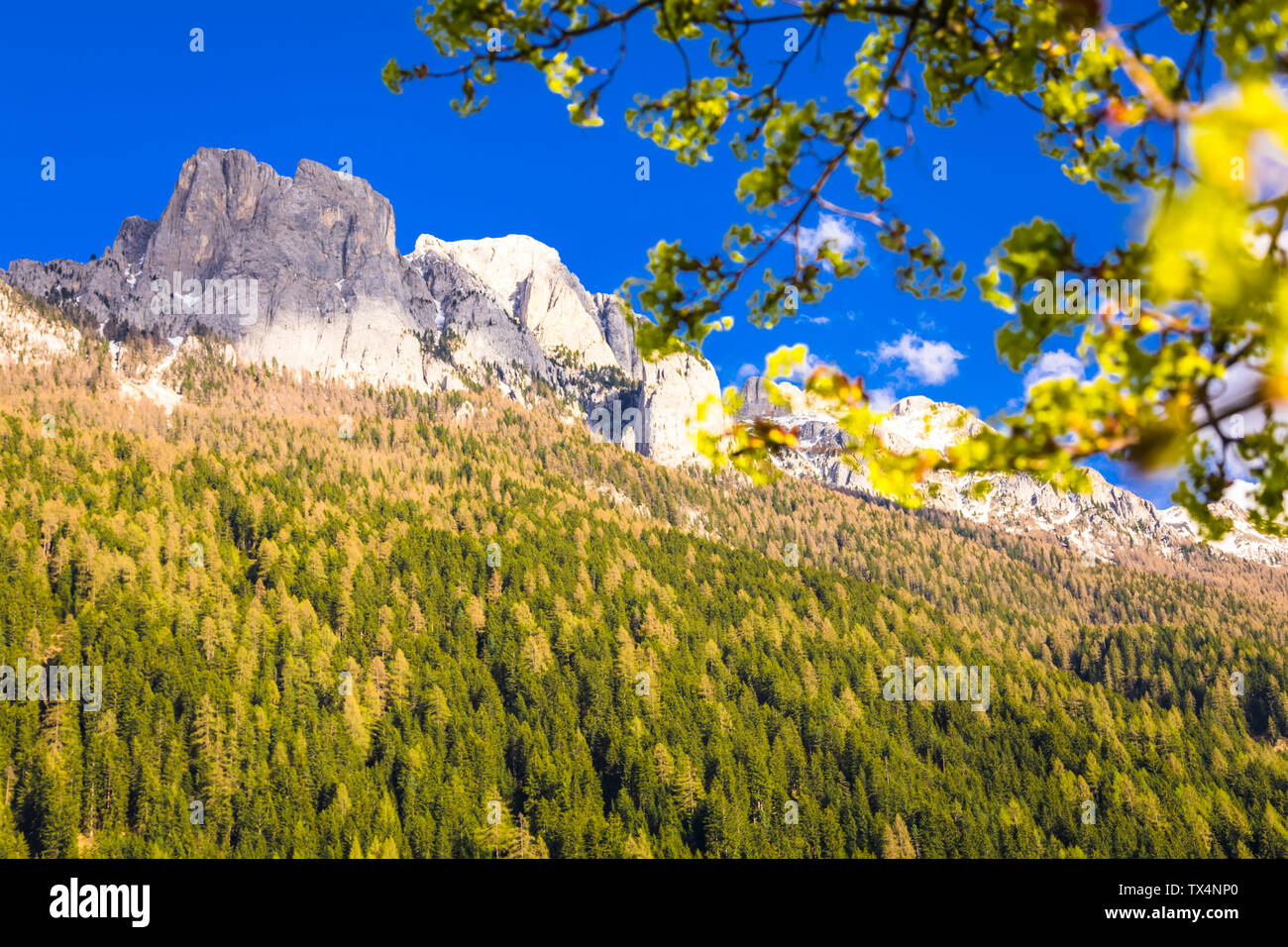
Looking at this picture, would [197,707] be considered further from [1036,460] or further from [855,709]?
[1036,460]

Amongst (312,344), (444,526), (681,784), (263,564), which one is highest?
(312,344)

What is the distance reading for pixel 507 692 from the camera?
69.1 m

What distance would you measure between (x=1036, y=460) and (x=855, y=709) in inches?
2924

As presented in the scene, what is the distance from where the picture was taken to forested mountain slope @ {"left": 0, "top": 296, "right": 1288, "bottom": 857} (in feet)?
164

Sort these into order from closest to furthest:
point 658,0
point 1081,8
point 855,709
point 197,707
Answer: point 1081,8
point 658,0
point 197,707
point 855,709

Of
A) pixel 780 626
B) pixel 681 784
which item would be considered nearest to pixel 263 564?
pixel 681 784

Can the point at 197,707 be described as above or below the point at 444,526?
below

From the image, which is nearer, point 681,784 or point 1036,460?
point 1036,460

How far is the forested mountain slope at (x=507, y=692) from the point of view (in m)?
49.8

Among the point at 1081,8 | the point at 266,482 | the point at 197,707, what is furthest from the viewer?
the point at 266,482

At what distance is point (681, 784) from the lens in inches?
2215

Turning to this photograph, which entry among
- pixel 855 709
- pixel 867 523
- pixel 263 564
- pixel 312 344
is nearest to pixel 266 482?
pixel 263 564
